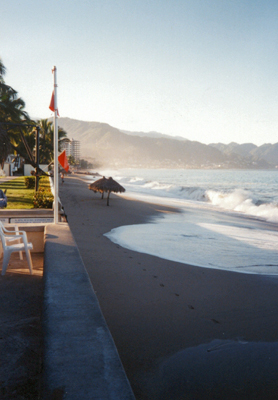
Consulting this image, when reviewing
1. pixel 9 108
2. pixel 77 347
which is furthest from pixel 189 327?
pixel 9 108

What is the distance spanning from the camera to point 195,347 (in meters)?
3.48

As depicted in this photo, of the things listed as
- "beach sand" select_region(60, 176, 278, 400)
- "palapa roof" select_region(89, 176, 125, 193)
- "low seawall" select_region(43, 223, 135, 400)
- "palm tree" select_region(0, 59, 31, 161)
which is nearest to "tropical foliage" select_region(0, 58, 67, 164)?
"palm tree" select_region(0, 59, 31, 161)

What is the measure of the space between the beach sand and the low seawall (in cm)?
86

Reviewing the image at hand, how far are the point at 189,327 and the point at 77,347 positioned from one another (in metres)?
2.15

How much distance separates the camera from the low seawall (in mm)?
1705

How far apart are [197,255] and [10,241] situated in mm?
4429

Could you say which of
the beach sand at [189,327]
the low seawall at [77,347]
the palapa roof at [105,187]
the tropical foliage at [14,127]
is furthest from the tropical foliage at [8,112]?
the low seawall at [77,347]

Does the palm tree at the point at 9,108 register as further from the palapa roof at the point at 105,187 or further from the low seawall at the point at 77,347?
the low seawall at the point at 77,347

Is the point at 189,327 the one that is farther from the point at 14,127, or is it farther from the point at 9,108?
the point at 9,108

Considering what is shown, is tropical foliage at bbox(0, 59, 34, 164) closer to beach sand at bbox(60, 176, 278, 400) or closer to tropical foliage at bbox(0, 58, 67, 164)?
tropical foliage at bbox(0, 58, 67, 164)

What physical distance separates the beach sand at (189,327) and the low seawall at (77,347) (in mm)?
861

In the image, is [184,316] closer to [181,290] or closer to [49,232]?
[181,290]

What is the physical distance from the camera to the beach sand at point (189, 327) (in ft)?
9.53

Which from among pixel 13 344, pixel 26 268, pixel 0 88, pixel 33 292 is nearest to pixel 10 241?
pixel 26 268
